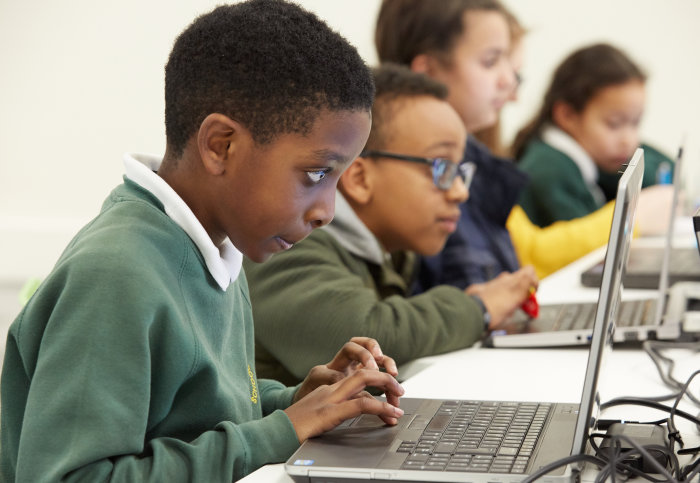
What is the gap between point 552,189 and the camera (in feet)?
10.3

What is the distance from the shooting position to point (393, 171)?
1.66 metres

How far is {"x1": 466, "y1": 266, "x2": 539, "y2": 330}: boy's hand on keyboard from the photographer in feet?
5.11

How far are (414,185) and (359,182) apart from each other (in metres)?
0.10

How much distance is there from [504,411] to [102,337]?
43 cm

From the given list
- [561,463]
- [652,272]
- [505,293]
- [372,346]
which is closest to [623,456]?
[561,463]

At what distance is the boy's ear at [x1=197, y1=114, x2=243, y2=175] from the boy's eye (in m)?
0.08

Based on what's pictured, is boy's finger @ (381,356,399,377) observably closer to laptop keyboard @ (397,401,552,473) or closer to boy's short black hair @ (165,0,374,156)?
laptop keyboard @ (397,401,552,473)

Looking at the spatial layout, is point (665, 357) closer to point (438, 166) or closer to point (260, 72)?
point (438, 166)

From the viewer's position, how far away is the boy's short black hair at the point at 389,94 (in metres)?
1.68

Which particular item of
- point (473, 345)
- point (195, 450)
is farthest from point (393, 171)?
point (195, 450)

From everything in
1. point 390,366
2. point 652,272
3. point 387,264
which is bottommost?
point 652,272

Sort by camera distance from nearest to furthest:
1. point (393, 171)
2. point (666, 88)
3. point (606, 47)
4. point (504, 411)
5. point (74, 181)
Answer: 1. point (504, 411)
2. point (393, 171)
3. point (74, 181)
4. point (606, 47)
5. point (666, 88)

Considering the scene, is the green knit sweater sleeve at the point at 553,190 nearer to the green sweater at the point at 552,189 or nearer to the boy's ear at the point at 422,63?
the green sweater at the point at 552,189

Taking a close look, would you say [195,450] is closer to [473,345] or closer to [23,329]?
[23,329]
